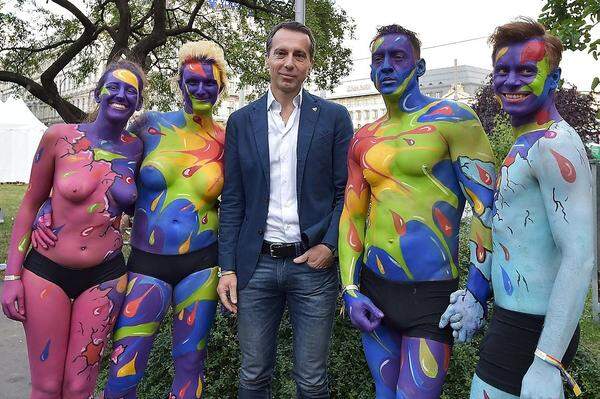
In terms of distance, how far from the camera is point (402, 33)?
2.44 meters

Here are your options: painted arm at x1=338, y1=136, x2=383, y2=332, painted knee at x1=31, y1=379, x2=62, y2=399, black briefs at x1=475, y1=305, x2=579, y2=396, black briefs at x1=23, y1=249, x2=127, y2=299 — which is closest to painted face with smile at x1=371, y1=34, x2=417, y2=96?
painted arm at x1=338, y1=136, x2=383, y2=332

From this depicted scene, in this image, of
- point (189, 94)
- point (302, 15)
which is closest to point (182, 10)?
point (302, 15)

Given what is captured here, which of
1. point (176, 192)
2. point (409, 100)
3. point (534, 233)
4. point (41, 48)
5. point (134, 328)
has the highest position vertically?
point (41, 48)

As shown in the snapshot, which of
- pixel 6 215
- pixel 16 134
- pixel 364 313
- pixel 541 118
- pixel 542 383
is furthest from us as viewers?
pixel 16 134

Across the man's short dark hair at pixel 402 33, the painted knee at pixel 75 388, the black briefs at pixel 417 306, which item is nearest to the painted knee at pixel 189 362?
the painted knee at pixel 75 388

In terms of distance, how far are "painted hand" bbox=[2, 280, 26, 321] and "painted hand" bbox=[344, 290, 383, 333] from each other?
162 cm

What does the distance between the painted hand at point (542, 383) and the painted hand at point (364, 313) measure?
742 mm

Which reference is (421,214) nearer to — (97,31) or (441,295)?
(441,295)

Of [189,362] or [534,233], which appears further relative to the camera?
[189,362]

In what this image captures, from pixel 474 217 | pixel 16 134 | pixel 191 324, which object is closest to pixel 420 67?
pixel 474 217

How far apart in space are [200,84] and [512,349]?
1990 millimetres

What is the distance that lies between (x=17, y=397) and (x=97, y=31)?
9306 mm

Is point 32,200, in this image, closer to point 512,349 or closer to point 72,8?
point 512,349

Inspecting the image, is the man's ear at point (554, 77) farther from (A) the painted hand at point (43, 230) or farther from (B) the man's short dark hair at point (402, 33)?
(A) the painted hand at point (43, 230)
